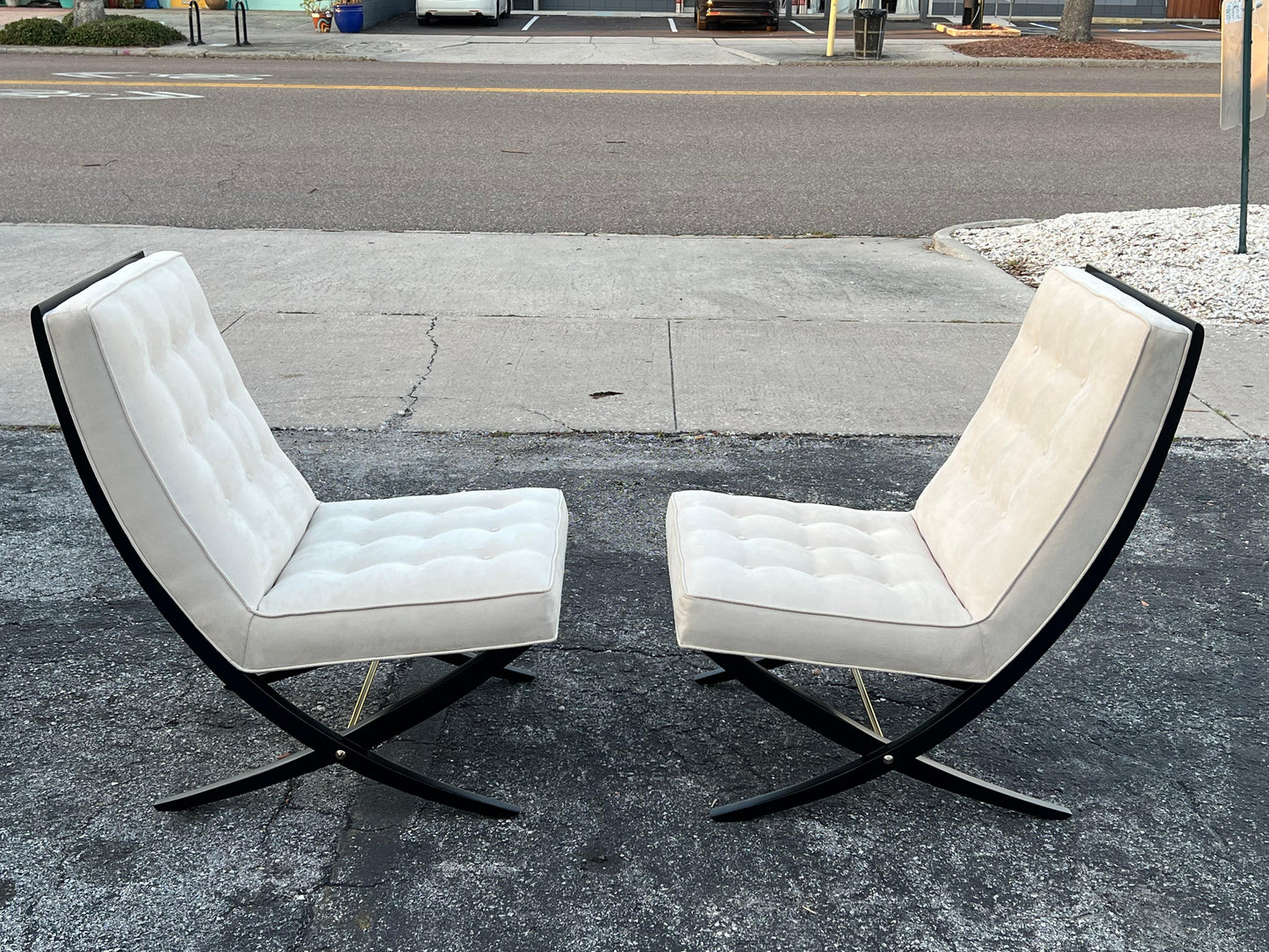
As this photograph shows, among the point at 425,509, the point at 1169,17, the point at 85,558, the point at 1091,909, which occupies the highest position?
the point at 1169,17

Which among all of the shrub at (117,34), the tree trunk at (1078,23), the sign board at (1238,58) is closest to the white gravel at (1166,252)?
the sign board at (1238,58)

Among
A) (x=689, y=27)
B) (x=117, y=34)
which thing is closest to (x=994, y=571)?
(x=117, y=34)

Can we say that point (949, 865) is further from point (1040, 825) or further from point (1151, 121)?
point (1151, 121)

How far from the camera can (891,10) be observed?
29609 millimetres

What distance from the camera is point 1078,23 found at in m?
21.5

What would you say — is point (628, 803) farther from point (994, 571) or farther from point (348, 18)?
point (348, 18)

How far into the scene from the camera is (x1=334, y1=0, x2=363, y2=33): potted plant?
2353cm

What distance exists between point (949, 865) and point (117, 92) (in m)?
15.8

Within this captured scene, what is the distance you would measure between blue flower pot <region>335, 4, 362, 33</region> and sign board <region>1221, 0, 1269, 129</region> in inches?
789

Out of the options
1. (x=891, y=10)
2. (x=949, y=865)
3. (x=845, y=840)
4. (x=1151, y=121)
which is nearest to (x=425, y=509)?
Result: (x=845, y=840)

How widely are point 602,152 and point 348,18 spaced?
48.3 feet

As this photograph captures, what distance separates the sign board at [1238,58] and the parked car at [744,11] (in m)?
19.2

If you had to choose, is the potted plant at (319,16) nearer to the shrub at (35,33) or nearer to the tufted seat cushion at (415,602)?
the shrub at (35,33)

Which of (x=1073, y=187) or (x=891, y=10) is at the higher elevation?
(x=891, y=10)
